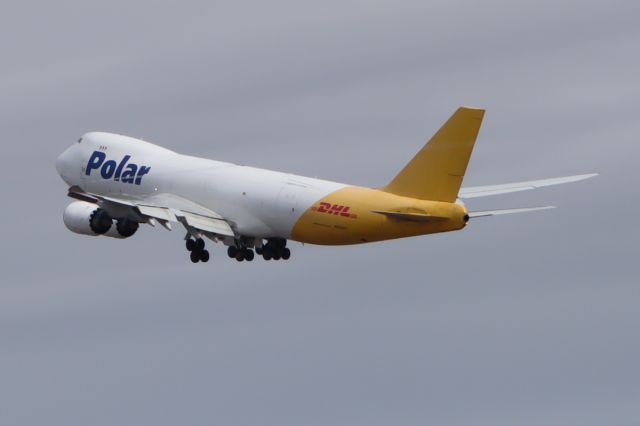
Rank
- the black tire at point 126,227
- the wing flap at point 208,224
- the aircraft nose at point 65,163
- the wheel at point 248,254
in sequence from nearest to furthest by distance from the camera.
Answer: the wing flap at point 208,224
the black tire at point 126,227
the wheel at point 248,254
the aircraft nose at point 65,163

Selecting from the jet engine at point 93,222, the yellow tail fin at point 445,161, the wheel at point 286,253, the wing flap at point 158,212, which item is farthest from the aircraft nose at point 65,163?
the yellow tail fin at point 445,161

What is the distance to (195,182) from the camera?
106875 millimetres

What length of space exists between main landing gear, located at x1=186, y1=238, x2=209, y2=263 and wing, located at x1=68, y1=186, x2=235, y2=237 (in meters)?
1.06

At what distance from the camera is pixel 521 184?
103 meters

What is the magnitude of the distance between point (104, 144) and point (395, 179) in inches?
776

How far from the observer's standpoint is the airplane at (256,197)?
9644 cm

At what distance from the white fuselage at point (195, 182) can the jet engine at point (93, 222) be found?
7.92ft

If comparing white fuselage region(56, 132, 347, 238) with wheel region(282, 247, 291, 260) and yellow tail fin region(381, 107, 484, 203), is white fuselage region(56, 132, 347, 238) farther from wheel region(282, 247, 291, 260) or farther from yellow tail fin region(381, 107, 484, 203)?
yellow tail fin region(381, 107, 484, 203)

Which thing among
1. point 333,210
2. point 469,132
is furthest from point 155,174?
point 469,132

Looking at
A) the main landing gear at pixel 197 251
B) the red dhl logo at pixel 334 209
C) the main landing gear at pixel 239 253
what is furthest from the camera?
the main landing gear at pixel 239 253

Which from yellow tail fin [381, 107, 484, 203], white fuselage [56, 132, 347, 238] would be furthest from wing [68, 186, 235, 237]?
yellow tail fin [381, 107, 484, 203]

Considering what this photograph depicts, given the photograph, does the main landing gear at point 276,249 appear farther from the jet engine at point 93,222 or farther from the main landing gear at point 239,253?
the jet engine at point 93,222

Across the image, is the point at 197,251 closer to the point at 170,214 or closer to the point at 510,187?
the point at 170,214

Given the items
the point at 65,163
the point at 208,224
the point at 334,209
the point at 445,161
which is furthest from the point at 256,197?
the point at 65,163
